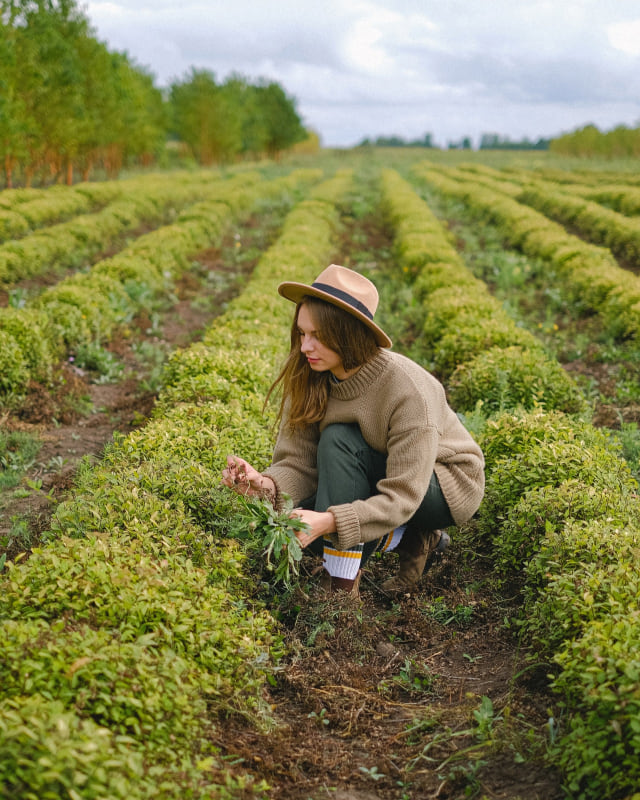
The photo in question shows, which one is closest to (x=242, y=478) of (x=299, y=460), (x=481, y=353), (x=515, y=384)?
(x=299, y=460)

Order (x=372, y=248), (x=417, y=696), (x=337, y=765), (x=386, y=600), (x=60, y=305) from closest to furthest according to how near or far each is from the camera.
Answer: (x=337, y=765) → (x=417, y=696) → (x=386, y=600) → (x=60, y=305) → (x=372, y=248)

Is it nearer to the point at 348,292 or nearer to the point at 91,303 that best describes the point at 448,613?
the point at 348,292

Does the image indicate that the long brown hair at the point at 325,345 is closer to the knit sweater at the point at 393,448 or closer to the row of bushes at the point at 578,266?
the knit sweater at the point at 393,448

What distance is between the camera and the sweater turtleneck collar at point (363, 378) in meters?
3.08

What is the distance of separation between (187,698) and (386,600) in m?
1.54

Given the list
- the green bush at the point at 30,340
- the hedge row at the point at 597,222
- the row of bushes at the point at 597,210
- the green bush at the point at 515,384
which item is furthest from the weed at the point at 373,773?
the row of bushes at the point at 597,210

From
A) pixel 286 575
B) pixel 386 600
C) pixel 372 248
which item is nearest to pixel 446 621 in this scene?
pixel 386 600

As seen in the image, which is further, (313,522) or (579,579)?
(313,522)

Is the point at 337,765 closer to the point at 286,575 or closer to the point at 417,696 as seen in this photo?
the point at 417,696

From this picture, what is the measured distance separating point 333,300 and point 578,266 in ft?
30.6

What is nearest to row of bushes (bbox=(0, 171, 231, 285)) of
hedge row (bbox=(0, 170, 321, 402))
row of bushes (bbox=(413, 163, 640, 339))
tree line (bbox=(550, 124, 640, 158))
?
hedge row (bbox=(0, 170, 321, 402))

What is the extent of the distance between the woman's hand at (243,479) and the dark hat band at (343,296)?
34.3 inches

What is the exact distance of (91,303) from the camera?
26.2 ft

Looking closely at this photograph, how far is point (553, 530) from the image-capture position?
3.24 meters
